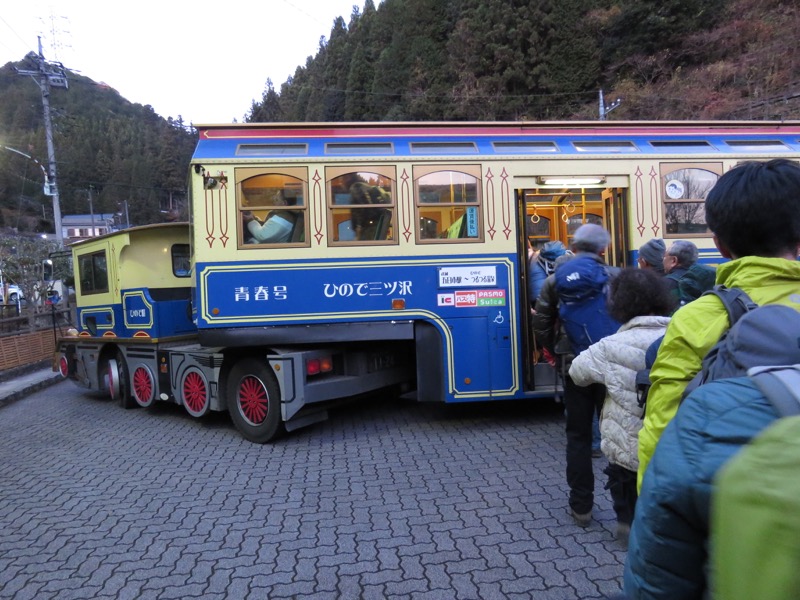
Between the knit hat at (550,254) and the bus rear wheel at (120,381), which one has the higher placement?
the knit hat at (550,254)

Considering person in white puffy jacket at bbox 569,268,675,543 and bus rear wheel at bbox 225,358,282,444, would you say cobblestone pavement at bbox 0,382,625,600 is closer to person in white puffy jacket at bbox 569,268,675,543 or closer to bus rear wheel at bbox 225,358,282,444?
bus rear wheel at bbox 225,358,282,444

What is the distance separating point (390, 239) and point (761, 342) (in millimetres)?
5130

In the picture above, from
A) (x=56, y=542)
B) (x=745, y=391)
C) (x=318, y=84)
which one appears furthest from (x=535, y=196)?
(x=318, y=84)

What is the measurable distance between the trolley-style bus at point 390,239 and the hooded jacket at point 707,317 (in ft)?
14.6

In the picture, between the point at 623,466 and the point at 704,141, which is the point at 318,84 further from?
the point at 623,466

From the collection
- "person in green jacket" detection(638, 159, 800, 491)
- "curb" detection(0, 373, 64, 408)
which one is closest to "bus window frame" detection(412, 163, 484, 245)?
"person in green jacket" detection(638, 159, 800, 491)

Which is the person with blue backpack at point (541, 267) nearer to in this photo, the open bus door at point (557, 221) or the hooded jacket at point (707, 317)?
the open bus door at point (557, 221)

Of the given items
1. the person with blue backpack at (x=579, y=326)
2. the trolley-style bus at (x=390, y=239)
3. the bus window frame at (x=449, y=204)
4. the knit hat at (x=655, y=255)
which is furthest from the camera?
the bus window frame at (x=449, y=204)

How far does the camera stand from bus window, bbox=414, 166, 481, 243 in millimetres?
6188

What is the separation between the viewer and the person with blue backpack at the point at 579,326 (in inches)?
142

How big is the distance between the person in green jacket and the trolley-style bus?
4.50m

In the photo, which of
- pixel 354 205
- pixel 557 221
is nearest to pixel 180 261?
pixel 354 205

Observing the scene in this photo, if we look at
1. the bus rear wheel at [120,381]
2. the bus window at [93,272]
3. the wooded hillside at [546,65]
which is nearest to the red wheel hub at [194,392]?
the bus rear wheel at [120,381]

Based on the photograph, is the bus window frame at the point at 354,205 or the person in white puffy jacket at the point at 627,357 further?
the bus window frame at the point at 354,205
